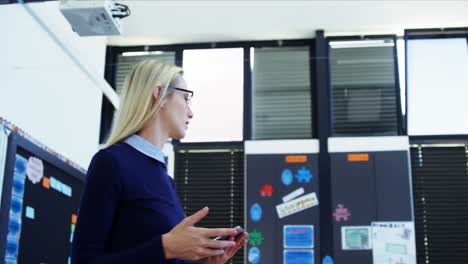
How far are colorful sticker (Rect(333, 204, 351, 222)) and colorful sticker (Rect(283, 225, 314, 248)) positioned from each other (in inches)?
8.8

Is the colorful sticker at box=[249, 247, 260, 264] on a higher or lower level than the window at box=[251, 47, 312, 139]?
lower

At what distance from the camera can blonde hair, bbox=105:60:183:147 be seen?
1.14m

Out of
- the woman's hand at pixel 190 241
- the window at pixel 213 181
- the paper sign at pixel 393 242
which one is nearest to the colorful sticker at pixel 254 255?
the window at pixel 213 181

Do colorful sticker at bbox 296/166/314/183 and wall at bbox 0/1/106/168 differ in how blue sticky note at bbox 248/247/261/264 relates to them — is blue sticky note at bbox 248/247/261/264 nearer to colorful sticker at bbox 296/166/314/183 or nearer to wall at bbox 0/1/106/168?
colorful sticker at bbox 296/166/314/183

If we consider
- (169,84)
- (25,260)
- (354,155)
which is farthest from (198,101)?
(169,84)

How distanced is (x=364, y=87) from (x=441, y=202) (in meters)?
1.24

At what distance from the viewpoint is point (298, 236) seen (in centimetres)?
474

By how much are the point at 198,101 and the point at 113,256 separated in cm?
448

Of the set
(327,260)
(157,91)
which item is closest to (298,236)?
(327,260)

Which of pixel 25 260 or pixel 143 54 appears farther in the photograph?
pixel 143 54

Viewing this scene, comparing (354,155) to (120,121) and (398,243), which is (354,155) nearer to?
(398,243)

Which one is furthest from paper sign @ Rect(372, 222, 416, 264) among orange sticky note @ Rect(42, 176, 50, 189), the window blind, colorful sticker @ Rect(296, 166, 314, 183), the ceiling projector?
the ceiling projector

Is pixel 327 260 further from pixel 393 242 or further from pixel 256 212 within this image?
pixel 256 212

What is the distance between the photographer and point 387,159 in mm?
4840
